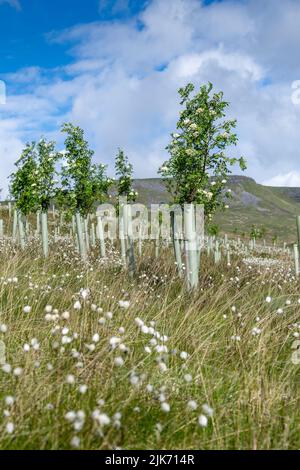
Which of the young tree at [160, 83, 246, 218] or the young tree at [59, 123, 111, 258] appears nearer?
the young tree at [160, 83, 246, 218]

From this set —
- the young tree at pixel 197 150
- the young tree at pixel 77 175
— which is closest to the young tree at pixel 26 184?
the young tree at pixel 77 175

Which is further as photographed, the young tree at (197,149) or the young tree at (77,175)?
the young tree at (77,175)

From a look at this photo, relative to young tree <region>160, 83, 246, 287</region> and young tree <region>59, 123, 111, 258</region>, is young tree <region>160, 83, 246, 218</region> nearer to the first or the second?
young tree <region>160, 83, 246, 287</region>

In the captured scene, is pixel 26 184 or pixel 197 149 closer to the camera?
pixel 197 149

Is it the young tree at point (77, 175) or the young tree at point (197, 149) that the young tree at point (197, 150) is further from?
the young tree at point (77, 175)

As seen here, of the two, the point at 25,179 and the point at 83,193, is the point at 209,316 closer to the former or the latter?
the point at 83,193

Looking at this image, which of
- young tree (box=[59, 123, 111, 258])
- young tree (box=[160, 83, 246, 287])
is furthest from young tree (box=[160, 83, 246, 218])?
young tree (box=[59, 123, 111, 258])

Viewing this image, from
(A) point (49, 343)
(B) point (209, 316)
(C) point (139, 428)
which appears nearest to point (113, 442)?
(C) point (139, 428)

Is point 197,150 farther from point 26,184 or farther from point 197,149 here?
point 26,184

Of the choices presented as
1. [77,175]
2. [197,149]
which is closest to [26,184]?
[77,175]

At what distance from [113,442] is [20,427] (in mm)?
636

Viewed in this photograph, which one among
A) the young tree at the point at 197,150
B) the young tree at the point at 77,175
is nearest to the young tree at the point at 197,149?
the young tree at the point at 197,150

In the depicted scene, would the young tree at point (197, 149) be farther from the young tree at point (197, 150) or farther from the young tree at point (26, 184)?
the young tree at point (26, 184)

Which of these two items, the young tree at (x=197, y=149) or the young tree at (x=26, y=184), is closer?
the young tree at (x=197, y=149)
